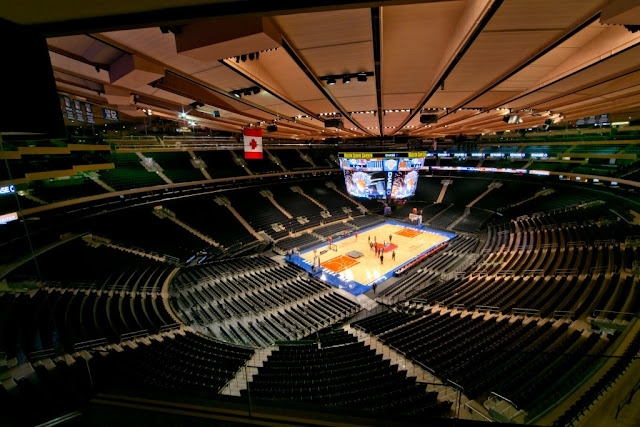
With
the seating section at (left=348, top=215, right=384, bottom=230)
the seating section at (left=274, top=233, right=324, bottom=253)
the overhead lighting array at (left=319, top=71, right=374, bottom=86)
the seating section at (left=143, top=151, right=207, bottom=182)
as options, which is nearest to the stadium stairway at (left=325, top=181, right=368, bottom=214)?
the seating section at (left=348, top=215, right=384, bottom=230)

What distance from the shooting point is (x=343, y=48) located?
3779 millimetres

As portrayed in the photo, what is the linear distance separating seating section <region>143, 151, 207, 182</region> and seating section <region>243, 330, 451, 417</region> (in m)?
18.7

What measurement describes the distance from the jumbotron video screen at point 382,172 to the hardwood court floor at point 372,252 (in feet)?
16.3

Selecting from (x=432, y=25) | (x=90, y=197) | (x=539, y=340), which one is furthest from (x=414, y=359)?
(x=90, y=197)

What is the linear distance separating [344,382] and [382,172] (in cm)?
1688

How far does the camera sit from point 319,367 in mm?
8570

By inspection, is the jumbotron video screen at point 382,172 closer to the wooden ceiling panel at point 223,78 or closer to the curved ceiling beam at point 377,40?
the curved ceiling beam at point 377,40

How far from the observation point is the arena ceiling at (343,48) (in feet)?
5.84

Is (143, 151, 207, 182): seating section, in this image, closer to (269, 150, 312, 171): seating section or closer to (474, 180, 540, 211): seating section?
(269, 150, 312, 171): seating section

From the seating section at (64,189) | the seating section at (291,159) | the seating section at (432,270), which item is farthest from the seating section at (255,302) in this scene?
the seating section at (291,159)

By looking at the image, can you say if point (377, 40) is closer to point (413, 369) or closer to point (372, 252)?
point (413, 369)

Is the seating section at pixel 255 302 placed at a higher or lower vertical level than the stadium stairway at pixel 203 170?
lower

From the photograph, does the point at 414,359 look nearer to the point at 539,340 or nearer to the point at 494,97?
the point at 539,340

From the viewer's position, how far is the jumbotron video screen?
1966 centimetres
